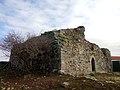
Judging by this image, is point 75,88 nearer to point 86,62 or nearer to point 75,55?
point 75,55

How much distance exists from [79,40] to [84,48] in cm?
93

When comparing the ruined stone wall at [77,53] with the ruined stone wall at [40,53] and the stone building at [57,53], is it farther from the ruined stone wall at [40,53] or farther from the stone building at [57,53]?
the ruined stone wall at [40,53]

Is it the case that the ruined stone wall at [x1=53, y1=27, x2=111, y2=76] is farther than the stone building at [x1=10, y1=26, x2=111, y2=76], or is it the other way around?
the ruined stone wall at [x1=53, y1=27, x2=111, y2=76]

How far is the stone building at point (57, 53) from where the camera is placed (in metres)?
15.7

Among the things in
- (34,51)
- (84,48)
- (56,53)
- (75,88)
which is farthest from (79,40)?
(75,88)

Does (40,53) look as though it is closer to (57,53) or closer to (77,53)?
(57,53)

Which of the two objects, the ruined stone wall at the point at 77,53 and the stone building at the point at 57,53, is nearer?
the stone building at the point at 57,53

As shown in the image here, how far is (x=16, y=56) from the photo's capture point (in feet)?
56.2

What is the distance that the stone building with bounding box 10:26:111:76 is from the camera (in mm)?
15680

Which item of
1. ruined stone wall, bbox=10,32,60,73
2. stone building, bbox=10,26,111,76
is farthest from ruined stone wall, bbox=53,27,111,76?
ruined stone wall, bbox=10,32,60,73

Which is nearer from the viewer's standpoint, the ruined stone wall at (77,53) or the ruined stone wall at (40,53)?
the ruined stone wall at (40,53)

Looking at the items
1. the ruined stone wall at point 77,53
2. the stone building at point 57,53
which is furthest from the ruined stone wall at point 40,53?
the ruined stone wall at point 77,53

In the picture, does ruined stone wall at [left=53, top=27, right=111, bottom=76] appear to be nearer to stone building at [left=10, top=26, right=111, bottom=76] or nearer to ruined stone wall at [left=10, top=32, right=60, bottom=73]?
stone building at [left=10, top=26, right=111, bottom=76]

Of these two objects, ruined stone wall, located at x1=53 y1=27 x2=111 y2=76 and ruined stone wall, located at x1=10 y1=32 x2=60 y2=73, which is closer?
ruined stone wall, located at x1=10 y1=32 x2=60 y2=73
